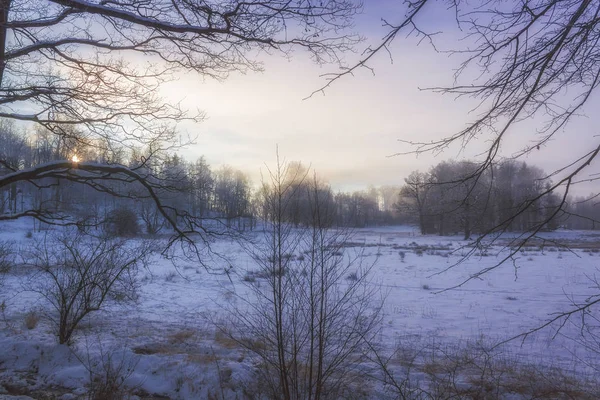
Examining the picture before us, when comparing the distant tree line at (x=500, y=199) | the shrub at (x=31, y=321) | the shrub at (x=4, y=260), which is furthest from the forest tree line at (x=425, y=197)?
the shrub at (x=4, y=260)

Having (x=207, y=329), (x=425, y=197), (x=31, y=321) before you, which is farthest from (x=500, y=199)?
(x=31, y=321)

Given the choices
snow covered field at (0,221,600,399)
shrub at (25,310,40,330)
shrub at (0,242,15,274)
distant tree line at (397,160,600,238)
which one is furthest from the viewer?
shrub at (0,242,15,274)

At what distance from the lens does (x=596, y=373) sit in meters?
6.92

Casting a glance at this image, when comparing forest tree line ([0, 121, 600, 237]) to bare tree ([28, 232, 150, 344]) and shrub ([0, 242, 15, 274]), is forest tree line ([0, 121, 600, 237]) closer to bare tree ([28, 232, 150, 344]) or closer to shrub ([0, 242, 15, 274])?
bare tree ([28, 232, 150, 344])

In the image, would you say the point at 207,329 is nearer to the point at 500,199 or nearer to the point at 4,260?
A: the point at 4,260

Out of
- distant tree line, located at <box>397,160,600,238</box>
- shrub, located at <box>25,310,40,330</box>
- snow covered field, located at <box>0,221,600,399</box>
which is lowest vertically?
snow covered field, located at <box>0,221,600,399</box>

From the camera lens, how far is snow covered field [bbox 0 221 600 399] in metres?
6.25

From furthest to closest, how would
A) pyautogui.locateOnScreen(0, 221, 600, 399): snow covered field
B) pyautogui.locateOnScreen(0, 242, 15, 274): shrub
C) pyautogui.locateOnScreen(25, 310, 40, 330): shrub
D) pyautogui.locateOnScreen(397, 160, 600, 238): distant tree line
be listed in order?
pyautogui.locateOnScreen(0, 242, 15, 274): shrub, pyautogui.locateOnScreen(25, 310, 40, 330): shrub, pyautogui.locateOnScreen(0, 221, 600, 399): snow covered field, pyautogui.locateOnScreen(397, 160, 600, 238): distant tree line

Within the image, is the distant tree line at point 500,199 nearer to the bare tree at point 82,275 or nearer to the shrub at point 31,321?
the bare tree at point 82,275

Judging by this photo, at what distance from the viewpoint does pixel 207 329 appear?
373 inches

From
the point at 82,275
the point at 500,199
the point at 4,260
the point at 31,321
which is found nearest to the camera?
the point at 500,199

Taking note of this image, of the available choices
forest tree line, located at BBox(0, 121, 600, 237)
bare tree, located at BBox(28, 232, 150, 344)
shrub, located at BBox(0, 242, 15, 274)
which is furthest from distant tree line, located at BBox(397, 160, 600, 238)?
shrub, located at BBox(0, 242, 15, 274)

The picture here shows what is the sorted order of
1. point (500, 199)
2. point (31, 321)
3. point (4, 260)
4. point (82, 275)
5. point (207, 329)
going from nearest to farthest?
point (500, 199) → point (82, 275) → point (31, 321) → point (207, 329) → point (4, 260)

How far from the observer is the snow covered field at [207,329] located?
6.25 m
